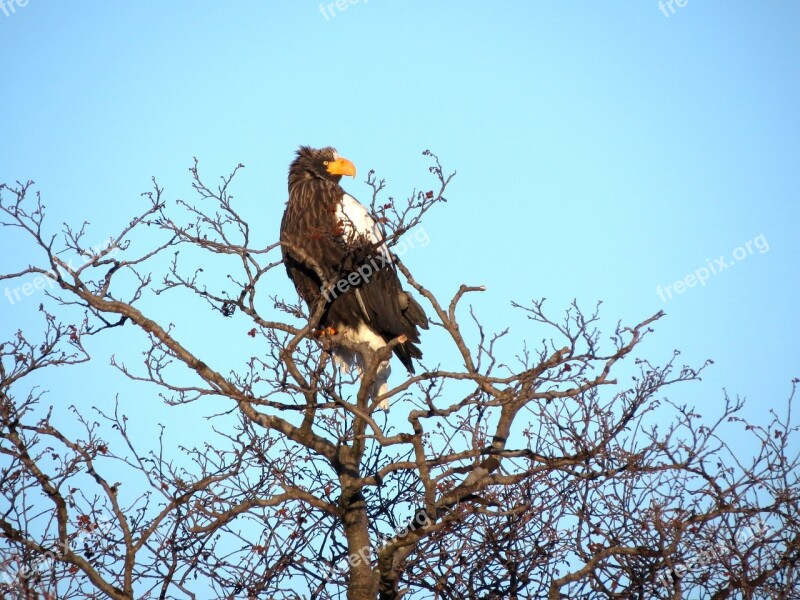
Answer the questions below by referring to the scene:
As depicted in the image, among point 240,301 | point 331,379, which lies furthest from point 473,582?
point 240,301

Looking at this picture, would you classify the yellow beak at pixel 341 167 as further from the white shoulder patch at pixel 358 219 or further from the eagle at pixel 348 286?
the white shoulder patch at pixel 358 219

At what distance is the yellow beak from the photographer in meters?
7.90

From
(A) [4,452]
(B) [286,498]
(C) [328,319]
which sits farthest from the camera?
(C) [328,319]

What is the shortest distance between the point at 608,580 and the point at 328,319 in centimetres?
335

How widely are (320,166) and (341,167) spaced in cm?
21

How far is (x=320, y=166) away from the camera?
800 cm

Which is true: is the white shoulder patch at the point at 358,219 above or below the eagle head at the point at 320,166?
below

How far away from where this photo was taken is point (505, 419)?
4918 mm

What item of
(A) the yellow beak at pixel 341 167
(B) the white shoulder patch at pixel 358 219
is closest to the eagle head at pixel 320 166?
(A) the yellow beak at pixel 341 167

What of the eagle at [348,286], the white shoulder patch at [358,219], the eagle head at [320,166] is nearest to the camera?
the white shoulder patch at [358,219]

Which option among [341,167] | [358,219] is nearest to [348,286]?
[358,219]

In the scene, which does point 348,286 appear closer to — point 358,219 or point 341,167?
point 358,219

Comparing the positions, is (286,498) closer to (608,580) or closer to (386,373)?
(608,580)

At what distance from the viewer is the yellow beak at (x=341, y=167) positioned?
25.9 feet
